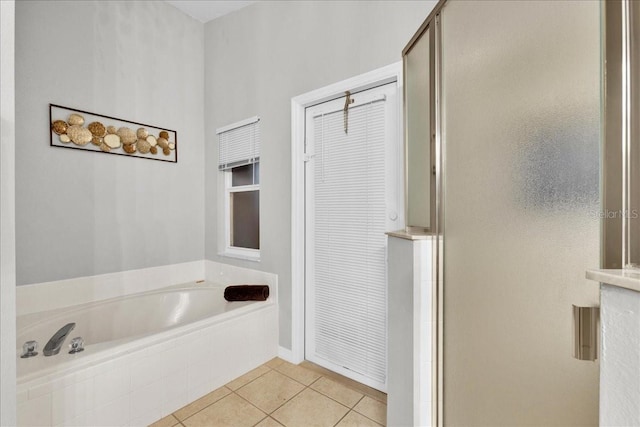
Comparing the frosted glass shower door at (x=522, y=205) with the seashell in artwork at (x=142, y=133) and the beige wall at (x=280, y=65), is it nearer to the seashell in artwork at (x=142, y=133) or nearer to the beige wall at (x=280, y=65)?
the beige wall at (x=280, y=65)

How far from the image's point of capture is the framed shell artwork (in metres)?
1.98

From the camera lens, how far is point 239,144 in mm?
2557

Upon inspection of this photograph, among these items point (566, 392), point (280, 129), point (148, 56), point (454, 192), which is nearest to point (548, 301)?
point (566, 392)

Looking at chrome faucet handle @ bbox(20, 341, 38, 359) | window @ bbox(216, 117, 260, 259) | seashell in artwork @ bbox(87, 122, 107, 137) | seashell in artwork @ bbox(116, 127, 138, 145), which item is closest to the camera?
chrome faucet handle @ bbox(20, 341, 38, 359)

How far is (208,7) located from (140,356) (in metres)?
2.84

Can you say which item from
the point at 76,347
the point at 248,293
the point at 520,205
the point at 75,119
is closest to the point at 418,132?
the point at 520,205

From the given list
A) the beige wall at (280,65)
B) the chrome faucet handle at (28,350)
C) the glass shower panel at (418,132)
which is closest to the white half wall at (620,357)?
the glass shower panel at (418,132)

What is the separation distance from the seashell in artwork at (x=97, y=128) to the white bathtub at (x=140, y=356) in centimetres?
127

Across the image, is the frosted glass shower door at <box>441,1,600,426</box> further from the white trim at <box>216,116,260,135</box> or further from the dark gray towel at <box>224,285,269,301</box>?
the white trim at <box>216,116,260,135</box>

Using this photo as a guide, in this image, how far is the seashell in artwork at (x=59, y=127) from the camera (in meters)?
1.94

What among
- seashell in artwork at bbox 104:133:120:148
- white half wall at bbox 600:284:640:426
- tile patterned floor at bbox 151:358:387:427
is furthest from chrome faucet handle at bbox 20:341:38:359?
white half wall at bbox 600:284:640:426

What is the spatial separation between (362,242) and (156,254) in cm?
184

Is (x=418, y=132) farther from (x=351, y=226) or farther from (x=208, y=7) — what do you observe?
→ (x=208, y=7)

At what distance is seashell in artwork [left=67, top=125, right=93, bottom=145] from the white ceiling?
1427mm
